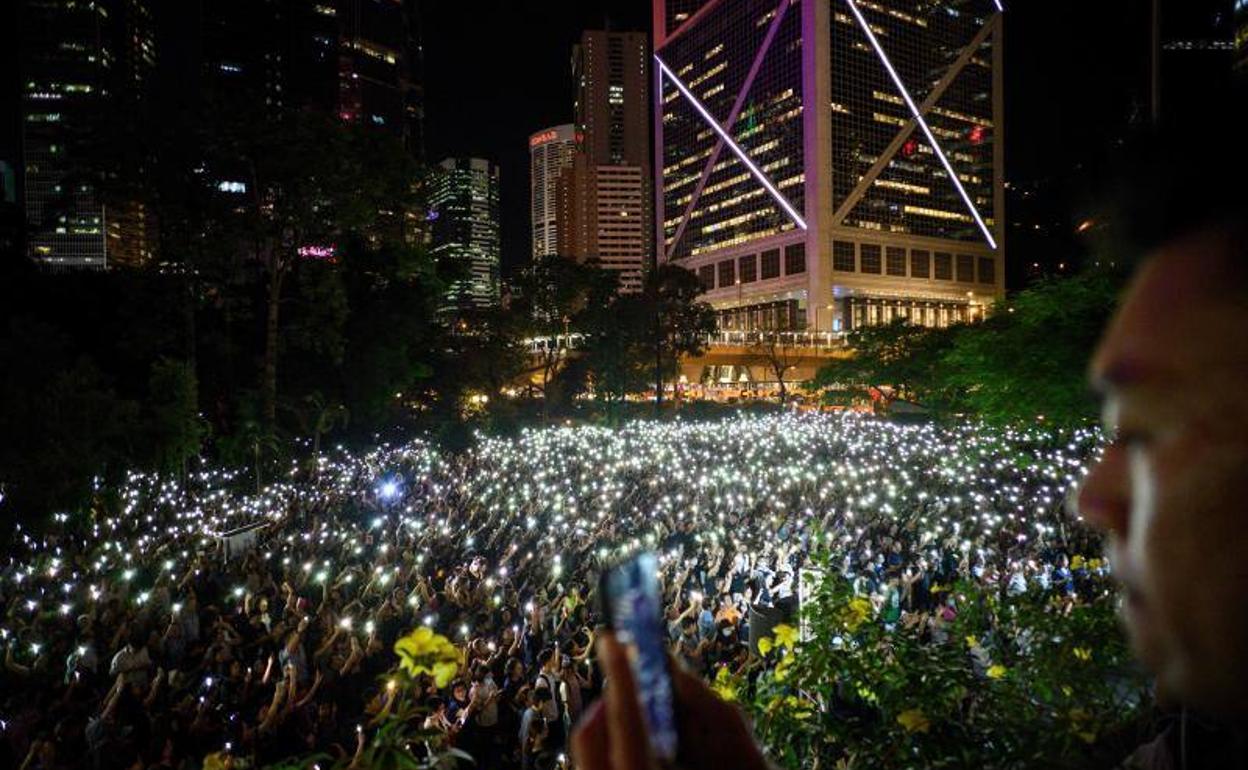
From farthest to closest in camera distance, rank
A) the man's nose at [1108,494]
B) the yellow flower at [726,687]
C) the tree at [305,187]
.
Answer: the tree at [305,187], the yellow flower at [726,687], the man's nose at [1108,494]

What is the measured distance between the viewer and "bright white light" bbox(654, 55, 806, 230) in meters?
97.6

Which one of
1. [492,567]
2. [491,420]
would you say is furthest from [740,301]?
[492,567]

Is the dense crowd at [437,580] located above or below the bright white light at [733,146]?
below

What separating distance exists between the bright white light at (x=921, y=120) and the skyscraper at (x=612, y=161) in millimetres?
87030

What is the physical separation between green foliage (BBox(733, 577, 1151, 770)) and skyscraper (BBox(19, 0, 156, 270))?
23175mm

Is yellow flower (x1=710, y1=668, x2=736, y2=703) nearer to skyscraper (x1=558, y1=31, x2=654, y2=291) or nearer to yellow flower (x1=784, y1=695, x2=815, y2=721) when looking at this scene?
yellow flower (x1=784, y1=695, x2=815, y2=721)

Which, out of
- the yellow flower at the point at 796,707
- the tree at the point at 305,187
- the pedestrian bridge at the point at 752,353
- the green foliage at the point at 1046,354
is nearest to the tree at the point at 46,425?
the tree at the point at 305,187

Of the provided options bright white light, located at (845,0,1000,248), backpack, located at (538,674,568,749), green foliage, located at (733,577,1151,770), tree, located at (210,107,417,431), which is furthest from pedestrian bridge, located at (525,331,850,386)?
bright white light, located at (845,0,1000,248)

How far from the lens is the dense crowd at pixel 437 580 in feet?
22.2

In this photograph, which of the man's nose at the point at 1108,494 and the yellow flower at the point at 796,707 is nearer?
the man's nose at the point at 1108,494

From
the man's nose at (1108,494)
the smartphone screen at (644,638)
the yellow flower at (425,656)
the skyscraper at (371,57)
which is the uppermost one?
the skyscraper at (371,57)

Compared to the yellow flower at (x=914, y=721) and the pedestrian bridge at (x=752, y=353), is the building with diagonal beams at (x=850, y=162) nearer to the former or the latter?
the pedestrian bridge at (x=752, y=353)

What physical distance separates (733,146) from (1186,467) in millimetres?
115946

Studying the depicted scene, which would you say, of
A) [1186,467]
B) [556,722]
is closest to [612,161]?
[556,722]
